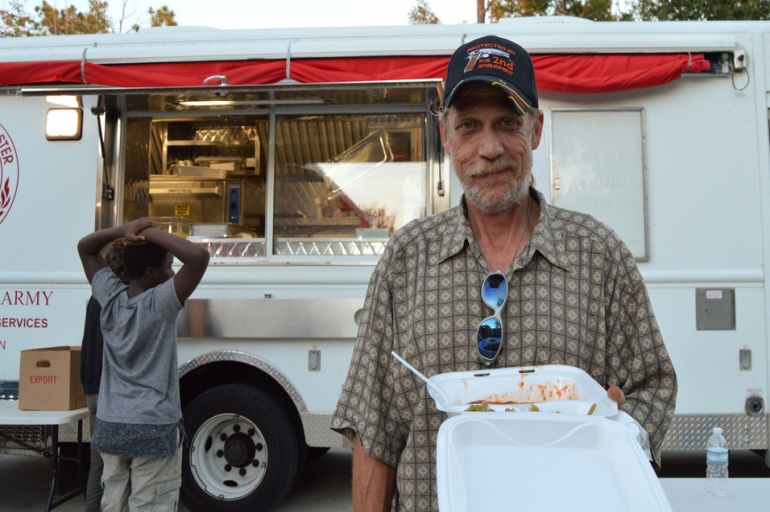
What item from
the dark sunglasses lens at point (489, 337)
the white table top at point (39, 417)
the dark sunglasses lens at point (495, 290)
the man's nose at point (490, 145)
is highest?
the man's nose at point (490, 145)

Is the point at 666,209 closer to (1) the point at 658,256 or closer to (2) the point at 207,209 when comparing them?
(1) the point at 658,256

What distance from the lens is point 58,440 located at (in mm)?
4629

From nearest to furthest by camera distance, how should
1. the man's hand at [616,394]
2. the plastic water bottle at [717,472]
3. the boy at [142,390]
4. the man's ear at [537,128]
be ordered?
the man's hand at [616,394]
the man's ear at [537,128]
the plastic water bottle at [717,472]
the boy at [142,390]

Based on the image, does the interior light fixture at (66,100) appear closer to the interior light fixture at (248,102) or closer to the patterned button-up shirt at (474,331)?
the interior light fixture at (248,102)

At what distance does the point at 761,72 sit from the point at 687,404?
2087 millimetres

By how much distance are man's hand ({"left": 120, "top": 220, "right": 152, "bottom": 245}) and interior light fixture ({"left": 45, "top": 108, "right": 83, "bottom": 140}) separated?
130cm

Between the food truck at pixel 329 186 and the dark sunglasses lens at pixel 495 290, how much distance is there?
2808mm

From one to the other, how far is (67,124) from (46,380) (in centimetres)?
170

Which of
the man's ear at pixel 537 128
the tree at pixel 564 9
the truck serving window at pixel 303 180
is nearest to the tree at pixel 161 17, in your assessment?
the tree at pixel 564 9

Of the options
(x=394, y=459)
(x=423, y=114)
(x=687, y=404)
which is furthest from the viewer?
(x=423, y=114)

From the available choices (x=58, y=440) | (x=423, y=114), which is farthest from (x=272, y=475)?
(x=423, y=114)

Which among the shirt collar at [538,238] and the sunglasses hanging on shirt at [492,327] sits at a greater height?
the shirt collar at [538,238]

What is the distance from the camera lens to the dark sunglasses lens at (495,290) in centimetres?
160

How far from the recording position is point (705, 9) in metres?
15.7
